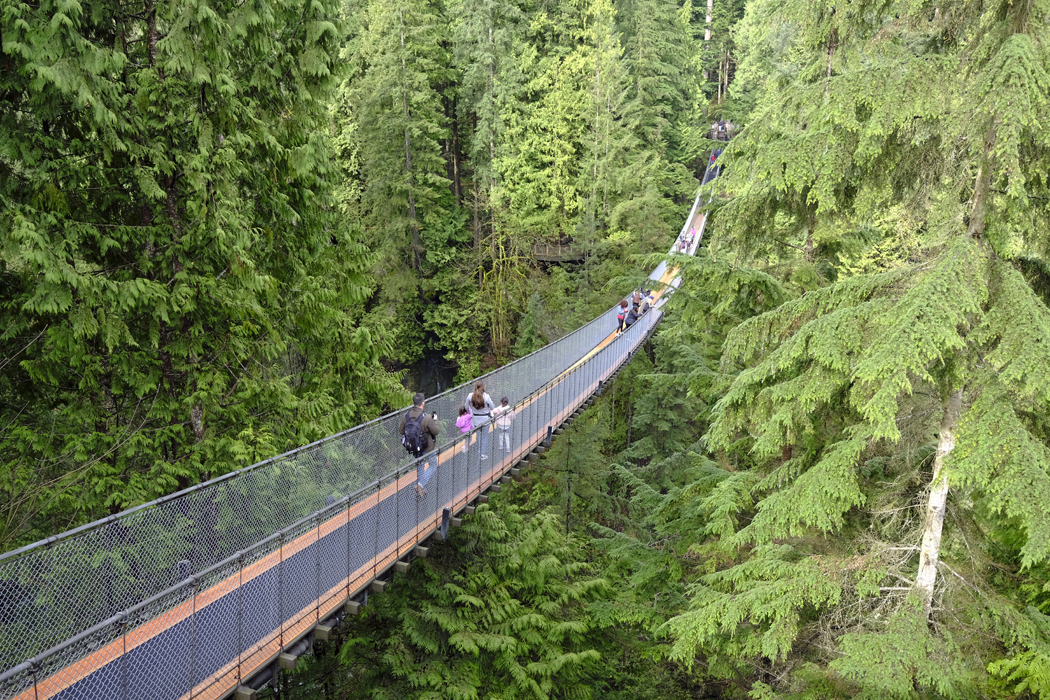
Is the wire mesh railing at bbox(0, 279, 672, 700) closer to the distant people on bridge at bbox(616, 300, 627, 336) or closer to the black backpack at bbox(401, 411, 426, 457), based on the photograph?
the black backpack at bbox(401, 411, 426, 457)

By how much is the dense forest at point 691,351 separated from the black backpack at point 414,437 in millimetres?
780

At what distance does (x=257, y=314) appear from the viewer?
6.64 meters

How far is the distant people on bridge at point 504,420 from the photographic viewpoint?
345 inches

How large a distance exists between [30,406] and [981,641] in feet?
25.8

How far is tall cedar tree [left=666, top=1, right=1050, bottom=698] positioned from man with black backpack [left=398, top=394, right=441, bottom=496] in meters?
3.16

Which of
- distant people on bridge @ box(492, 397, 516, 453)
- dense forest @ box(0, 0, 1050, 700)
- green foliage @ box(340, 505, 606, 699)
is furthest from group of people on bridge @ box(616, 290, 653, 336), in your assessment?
green foliage @ box(340, 505, 606, 699)

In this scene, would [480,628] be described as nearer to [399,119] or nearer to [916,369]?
[916,369]

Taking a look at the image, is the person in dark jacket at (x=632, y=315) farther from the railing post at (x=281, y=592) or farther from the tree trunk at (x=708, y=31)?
the tree trunk at (x=708, y=31)

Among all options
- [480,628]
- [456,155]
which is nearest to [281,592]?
[480,628]

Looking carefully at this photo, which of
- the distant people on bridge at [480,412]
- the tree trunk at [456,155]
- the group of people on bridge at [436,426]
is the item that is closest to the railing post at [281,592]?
the group of people on bridge at [436,426]

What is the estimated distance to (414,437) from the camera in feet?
23.8

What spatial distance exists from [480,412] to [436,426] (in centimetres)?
112

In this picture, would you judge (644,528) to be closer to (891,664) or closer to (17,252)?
(891,664)

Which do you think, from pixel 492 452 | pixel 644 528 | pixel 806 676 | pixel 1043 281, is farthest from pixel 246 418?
pixel 644 528
